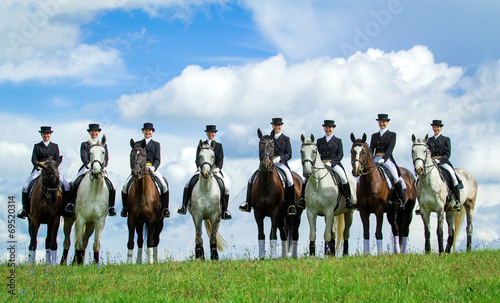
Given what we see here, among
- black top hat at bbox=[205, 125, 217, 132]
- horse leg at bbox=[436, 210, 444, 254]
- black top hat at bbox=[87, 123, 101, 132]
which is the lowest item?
horse leg at bbox=[436, 210, 444, 254]

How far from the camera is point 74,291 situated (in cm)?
1238

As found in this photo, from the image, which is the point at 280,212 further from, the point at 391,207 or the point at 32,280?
the point at 32,280

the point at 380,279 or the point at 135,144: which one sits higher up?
the point at 135,144

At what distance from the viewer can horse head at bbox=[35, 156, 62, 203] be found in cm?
1691

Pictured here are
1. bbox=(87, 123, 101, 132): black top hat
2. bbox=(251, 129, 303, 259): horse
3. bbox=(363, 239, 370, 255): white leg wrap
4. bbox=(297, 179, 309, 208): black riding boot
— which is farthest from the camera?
bbox=(87, 123, 101, 132): black top hat

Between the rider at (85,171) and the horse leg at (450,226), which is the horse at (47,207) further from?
the horse leg at (450,226)

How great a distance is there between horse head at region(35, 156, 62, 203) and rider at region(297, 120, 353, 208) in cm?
717

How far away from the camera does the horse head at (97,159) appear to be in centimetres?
1584

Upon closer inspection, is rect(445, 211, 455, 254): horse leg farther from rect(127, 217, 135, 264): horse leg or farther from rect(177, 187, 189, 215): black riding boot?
rect(127, 217, 135, 264): horse leg

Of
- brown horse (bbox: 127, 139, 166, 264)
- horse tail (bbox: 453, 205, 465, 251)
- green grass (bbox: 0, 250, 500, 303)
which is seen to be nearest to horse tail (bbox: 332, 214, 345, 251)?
horse tail (bbox: 453, 205, 465, 251)

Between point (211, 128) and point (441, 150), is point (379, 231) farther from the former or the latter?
point (211, 128)

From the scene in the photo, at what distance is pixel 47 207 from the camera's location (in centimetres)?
1744

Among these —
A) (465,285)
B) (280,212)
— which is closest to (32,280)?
(280,212)

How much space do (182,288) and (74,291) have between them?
2328 millimetres
